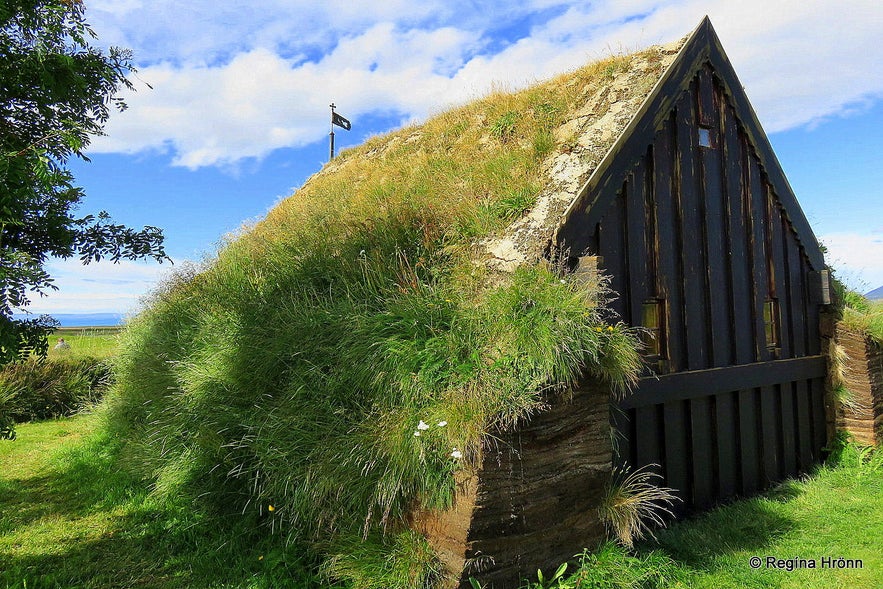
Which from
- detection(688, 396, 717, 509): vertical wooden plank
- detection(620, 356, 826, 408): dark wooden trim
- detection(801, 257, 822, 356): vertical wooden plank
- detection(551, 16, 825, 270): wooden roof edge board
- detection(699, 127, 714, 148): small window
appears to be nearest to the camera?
detection(551, 16, 825, 270): wooden roof edge board

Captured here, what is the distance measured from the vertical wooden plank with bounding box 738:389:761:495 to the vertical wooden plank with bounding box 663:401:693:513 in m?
1.28

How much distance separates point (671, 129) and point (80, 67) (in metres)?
6.23

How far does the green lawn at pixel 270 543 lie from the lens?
17.2 ft

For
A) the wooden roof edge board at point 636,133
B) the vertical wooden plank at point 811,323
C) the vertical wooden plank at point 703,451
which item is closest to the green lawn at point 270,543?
the vertical wooden plank at point 703,451

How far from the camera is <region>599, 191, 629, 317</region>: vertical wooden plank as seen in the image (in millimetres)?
6250

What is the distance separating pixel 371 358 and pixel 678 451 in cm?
396

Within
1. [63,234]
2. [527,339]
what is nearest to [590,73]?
[527,339]

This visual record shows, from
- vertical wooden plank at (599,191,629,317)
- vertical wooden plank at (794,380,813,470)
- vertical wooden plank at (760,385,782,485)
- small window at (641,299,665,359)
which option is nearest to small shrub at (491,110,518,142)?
vertical wooden plank at (599,191,629,317)

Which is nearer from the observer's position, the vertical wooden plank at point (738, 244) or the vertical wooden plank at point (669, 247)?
the vertical wooden plank at point (669, 247)

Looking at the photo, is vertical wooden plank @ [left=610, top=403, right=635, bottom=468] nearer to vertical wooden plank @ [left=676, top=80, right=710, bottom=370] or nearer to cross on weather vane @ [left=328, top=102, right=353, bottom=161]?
vertical wooden plank @ [left=676, top=80, right=710, bottom=370]

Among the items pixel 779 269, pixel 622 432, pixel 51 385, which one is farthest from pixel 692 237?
pixel 51 385

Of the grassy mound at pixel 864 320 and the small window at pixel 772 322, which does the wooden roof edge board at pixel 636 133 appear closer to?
the small window at pixel 772 322

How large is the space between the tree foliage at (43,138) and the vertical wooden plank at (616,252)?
430cm

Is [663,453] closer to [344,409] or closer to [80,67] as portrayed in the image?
[344,409]
